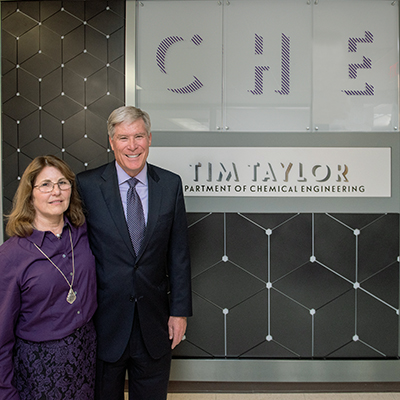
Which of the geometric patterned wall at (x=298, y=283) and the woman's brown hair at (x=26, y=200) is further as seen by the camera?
the geometric patterned wall at (x=298, y=283)

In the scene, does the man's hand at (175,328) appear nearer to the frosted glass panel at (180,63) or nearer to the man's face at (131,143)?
the man's face at (131,143)

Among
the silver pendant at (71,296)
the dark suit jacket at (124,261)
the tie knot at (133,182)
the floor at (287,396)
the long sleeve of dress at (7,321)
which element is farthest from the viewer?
the floor at (287,396)

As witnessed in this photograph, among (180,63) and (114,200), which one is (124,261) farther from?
(180,63)

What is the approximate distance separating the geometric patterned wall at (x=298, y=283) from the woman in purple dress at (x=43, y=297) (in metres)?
1.11

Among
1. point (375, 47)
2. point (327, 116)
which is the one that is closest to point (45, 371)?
point (327, 116)

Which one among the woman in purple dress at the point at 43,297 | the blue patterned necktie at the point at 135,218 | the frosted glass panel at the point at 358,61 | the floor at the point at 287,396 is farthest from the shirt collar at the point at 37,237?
the frosted glass panel at the point at 358,61

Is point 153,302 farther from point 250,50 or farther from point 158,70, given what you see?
point 250,50

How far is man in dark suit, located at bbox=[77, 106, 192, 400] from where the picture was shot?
5.15ft

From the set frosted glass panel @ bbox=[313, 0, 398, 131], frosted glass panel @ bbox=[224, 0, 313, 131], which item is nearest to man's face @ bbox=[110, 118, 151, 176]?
frosted glass panel @ bbox=[224, 0, 313, 131]

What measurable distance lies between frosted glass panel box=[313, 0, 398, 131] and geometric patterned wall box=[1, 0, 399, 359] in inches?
27.5

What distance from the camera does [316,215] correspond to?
93.9 inches

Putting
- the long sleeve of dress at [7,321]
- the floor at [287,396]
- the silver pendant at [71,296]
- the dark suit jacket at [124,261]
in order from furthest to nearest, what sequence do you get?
1. the floor at [287,396]
2. the dark suit jacket at [124,261]
3. the silver pendant at [71,296]
4. the long sleeve of dress at [7,321]

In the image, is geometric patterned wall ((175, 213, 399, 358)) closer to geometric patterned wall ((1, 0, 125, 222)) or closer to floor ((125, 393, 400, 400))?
floor ((125, 393, 400, 400))

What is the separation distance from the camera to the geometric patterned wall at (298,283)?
2.39 metres
